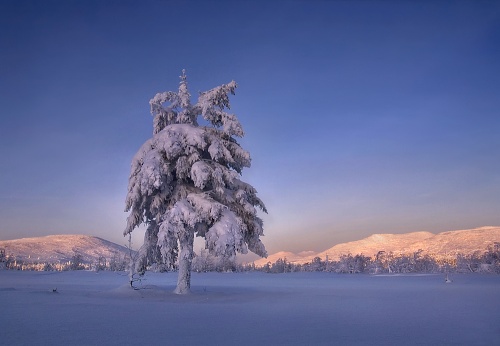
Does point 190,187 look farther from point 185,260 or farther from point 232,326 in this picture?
point 232,326

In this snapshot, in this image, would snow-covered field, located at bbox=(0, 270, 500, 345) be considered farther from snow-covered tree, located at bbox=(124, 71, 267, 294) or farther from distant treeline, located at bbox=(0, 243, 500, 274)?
distant treeline, located at bbox=(0, 243, 500, 274)

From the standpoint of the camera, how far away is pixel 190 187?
21.6m

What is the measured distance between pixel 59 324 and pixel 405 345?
8213mm

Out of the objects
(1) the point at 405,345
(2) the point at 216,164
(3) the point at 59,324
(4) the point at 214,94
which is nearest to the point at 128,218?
(2) the point at 216,164

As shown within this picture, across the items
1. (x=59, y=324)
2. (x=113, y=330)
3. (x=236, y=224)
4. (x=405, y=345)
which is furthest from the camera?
(x=236, y=224)

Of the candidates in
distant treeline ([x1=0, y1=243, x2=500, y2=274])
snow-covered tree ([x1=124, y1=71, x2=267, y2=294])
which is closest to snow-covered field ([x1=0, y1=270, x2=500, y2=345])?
snow-covered tree ([x1=124, y1=71, x2=267, y2=294])

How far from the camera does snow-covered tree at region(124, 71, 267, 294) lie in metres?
19.1

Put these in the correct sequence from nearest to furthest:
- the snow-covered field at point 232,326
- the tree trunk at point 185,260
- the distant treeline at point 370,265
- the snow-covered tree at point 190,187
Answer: the snow-covered field at point 232,326 < the snow-covered tree at point 190,187 < the tree trunk at point 185,260 < the distant treeline at point 370,265

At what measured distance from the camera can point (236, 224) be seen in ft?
63.4

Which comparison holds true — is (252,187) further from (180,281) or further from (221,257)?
(180,281)

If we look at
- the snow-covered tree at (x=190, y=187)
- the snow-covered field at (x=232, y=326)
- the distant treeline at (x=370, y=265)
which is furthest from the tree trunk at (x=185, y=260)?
the distant treeline at (x=370, y=265)

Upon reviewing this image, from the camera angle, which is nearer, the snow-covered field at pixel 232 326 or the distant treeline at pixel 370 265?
the snow-covered field at pixel 232 326

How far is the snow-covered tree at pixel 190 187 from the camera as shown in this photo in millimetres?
19094

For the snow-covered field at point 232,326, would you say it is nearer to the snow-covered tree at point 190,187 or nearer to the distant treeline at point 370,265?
the snow-covered tree at point 190,187
